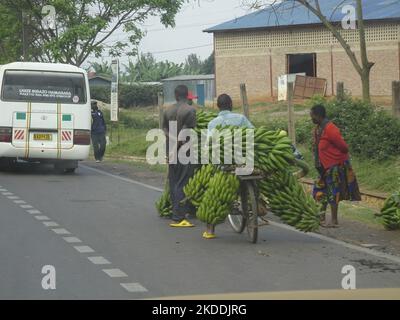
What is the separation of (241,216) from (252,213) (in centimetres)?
82

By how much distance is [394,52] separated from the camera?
132 feet

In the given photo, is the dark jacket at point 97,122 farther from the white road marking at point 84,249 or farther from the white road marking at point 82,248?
the white road marking at point 84,249

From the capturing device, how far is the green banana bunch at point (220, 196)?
10234 millimetres

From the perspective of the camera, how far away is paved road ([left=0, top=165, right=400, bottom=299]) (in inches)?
305

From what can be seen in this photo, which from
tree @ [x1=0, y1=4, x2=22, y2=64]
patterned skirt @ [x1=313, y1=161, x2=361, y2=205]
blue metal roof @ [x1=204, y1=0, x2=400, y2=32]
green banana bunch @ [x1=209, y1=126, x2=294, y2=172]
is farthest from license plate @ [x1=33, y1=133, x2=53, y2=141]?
blue metal roof @ [x1=204, y1=0, x2=400, y2=32]

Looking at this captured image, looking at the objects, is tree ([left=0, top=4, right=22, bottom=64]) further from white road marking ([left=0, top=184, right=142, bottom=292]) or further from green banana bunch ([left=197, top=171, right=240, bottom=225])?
green banana bunch ([left=197, top=171, right=240, bottom=225])

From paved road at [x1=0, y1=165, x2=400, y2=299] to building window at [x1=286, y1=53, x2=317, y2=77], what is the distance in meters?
30.7

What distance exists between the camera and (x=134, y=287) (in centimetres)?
772

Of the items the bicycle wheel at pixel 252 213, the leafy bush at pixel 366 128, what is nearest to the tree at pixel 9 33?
the leafy bush at pixel 366 128

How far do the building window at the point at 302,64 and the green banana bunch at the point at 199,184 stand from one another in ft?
111

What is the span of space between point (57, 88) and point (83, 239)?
10.7m

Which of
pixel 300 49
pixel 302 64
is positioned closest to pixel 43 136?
pixel 300 49
